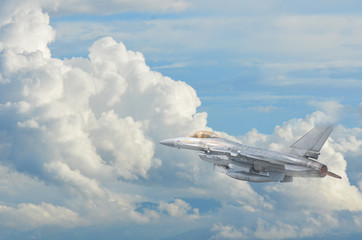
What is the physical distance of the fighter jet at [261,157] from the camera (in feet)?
320

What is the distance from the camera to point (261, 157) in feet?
326

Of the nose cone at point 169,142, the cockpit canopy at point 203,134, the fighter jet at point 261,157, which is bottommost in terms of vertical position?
the fighter jet at point 261,157

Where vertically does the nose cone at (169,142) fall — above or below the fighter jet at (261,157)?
above

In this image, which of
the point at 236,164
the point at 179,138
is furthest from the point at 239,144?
the point at 179,138

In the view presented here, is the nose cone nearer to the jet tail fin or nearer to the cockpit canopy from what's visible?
the cockpit canopy

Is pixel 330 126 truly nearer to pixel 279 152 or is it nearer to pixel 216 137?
pixel 279 152

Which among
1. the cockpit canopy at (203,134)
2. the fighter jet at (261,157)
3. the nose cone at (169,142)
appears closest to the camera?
the fighter jet at (261,157)

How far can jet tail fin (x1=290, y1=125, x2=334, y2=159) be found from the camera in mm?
97875

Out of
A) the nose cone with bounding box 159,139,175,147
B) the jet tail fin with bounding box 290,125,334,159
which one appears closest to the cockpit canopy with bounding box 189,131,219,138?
the nose cone with bounding box 159,139,175,147

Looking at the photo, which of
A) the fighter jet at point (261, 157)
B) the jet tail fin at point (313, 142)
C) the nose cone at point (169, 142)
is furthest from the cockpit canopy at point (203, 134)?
the jet tail fin at point (313, 142)

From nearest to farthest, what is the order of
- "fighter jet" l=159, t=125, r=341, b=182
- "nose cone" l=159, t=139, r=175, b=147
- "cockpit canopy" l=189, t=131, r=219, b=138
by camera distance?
"fighter jet" l=159, t=125, r=341, b=182 → "cockpit canopy" l=189, t=131, r=219, b=138 → "nose cone" l=159, t=139, r=175, b=147

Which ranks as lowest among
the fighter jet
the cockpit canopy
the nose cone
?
the fighter jet

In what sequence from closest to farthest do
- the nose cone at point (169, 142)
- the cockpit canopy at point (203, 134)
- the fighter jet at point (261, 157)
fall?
the fighter jet at point (261, 157) → the cockpit canopy at point (203, 134) → the nose cone at point (169, 142)

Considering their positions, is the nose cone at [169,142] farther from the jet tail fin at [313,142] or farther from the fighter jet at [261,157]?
the jet tail fin at [313,142]
